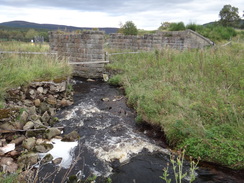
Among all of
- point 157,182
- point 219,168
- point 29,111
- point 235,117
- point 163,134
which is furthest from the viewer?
point 29,111

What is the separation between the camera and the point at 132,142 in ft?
17.7

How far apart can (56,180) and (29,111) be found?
9.39 feet

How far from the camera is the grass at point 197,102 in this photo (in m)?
4.63

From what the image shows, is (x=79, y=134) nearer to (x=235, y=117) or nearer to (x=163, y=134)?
(x=163, y=134)

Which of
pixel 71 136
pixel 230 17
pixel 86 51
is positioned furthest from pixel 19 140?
pixel 230 17

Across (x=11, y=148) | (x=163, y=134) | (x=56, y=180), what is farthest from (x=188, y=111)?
(x=11, y=148)

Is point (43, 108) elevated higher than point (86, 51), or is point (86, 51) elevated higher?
point (86, 51)

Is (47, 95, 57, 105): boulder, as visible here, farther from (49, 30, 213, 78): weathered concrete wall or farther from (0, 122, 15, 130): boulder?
(49, 30, 213, 78): weathered concrete wall

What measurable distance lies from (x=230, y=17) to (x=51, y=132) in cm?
3101

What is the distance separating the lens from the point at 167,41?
15594 millimetres

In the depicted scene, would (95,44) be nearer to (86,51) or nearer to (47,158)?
(86,51)

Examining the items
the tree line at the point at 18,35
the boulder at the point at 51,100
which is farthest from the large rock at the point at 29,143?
the tree line at the point at 18,35

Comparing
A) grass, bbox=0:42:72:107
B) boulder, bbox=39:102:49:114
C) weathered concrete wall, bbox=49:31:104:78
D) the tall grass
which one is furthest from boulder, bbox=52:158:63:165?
the tall grass

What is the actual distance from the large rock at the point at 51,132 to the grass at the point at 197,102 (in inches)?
92.0
